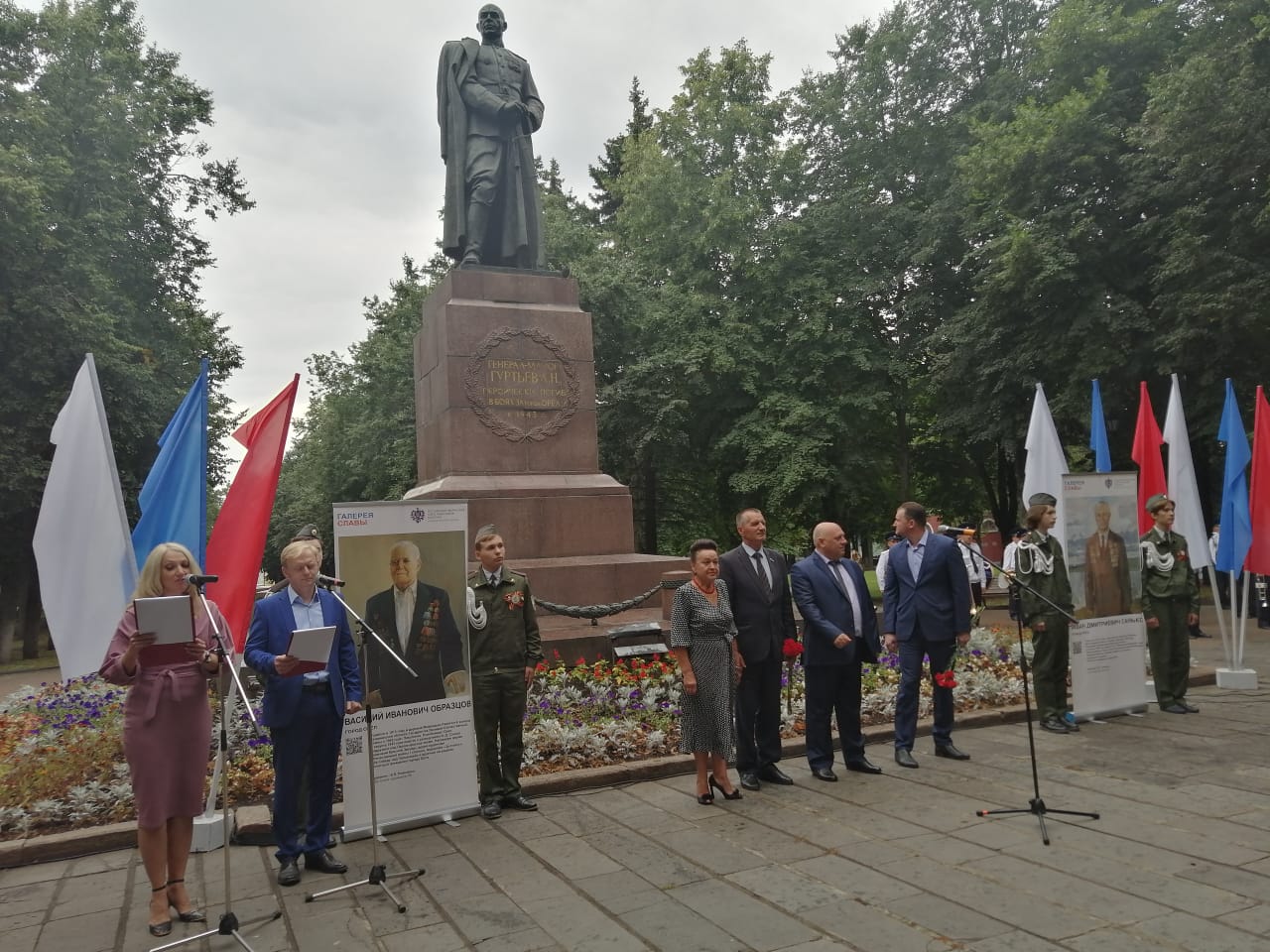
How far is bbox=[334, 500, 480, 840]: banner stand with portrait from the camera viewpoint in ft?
17.4

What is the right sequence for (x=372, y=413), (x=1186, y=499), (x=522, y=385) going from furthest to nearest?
(x=372, y=413) < (x=522, y=385) < (x=1186, y=499)

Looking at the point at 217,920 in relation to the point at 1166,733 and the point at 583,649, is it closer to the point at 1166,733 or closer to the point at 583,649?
the point at 583,649

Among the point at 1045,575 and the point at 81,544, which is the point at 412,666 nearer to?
the point at 81,544

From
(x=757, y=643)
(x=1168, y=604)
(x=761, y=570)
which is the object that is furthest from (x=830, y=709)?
(x=1168, y=604)

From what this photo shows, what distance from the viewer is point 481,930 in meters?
3.84

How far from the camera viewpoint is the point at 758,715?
614cm

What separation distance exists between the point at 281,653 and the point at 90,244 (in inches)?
739

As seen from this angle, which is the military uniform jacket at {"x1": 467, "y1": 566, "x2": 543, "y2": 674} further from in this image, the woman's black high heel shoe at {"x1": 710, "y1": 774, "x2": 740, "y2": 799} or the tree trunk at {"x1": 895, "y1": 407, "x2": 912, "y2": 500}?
the tree trunk at {"x1": 895, "y1": 407, "x2": 912, "y2": 500}

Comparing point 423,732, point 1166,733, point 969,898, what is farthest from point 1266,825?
point 423,732

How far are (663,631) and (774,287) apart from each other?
16.5 m

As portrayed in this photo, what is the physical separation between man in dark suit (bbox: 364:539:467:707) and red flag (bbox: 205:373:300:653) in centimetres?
78

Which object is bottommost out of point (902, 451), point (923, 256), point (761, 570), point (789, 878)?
point (789, 878)

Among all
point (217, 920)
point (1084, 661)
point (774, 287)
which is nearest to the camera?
point (217, 920)

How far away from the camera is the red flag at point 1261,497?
358 inches
